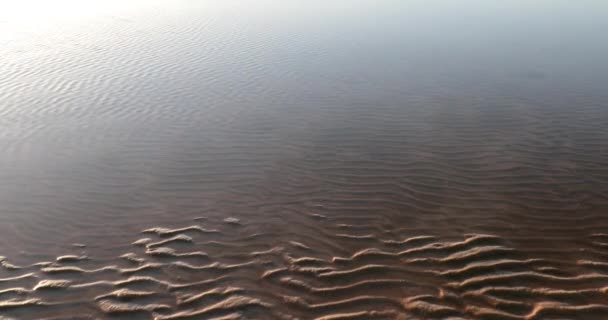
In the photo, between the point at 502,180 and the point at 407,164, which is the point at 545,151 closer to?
the point at 502,180

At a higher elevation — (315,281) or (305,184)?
(305,184)

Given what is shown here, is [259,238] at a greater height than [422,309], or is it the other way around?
[259,238]

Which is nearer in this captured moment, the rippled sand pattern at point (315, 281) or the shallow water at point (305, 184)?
the rippled sand pattern at point (315, 281)

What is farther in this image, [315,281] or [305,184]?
[305,184]

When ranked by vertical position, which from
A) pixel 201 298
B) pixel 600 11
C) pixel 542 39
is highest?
pixel 600 11

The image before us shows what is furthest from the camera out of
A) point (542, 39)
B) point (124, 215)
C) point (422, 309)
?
point (542, 39)

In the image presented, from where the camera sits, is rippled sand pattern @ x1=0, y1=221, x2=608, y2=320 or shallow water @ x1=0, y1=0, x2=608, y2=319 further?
shallow water @ x1=0, y1=0, x2=608, y2=319

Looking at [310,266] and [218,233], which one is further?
[218,233]

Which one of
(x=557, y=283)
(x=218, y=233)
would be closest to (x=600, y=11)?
(x=557, y=283)
